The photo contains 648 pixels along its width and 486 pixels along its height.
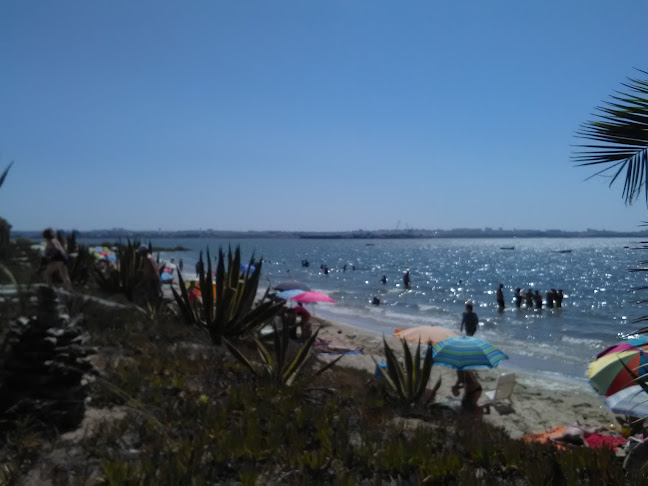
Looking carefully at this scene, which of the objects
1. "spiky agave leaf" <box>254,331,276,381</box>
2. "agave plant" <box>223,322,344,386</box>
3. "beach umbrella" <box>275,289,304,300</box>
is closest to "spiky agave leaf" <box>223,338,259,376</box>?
"agave plant" <box>223,322,344,386</box>

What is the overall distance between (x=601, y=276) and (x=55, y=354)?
74600 millimetres

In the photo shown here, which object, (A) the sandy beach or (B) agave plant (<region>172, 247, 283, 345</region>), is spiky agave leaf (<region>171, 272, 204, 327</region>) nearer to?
(B) agave plant (<region>172, 247, 283, 345</region>)

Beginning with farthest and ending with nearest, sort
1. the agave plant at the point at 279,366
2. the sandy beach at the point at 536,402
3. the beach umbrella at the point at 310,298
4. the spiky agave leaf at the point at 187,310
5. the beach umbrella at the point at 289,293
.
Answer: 1. the beach umbrella at the point at 289,293
2. the beach umbrella at the point at 310,298
3. the sandy beach at the point at 536,402
4. the spiky agave leaf at the point at 187,310
5. the agave plant at the point at 279,366

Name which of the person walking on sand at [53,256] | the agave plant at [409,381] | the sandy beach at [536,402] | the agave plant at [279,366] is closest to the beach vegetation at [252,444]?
the agave plant at [279,366]

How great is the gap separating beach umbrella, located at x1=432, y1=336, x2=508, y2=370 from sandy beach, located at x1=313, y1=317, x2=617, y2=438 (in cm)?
78

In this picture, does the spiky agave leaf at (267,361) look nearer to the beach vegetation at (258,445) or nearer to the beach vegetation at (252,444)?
the beach vegetation at (252,444)

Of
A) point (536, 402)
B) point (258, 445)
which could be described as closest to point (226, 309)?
point (258, 445)

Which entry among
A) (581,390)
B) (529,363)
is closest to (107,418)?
(581,390)

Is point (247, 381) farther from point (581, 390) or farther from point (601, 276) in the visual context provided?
point (601, 276)

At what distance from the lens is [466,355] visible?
347 inches

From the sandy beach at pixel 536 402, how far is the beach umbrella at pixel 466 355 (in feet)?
2.57

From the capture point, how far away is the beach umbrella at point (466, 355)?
865 cm

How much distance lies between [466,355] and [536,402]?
4554 millimetres

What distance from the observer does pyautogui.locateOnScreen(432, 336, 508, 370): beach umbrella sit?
8.65 meters
